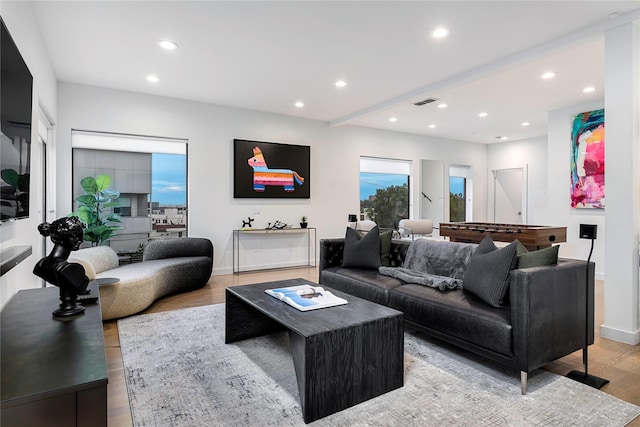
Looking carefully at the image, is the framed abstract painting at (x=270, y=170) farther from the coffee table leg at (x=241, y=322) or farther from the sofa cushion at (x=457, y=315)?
the sofa cushion at (x=457, y=315)

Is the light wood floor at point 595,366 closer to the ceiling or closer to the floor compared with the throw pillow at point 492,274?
closer to the floor

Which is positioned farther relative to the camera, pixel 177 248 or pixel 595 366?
pixel 177 248

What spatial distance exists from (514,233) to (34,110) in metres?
5.70

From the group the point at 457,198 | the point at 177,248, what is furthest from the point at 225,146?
the point at 457,198

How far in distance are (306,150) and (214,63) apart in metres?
2.74

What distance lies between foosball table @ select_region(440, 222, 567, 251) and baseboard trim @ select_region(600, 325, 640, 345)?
1883mm

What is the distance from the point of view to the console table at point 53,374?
1.01m

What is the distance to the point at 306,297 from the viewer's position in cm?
259

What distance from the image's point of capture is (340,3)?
2.85 metres

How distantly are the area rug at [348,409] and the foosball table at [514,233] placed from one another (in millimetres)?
2868

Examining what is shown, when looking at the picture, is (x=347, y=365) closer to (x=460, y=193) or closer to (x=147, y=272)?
(x=147, y=272)

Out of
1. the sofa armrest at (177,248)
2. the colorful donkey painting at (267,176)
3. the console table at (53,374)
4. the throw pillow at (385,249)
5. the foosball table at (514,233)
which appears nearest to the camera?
the console table at (53,374)

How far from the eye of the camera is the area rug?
190cm

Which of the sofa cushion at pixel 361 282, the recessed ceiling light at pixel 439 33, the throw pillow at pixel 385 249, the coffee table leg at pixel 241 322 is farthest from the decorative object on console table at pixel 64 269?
the recessed ceiling light at pixel 439 33
